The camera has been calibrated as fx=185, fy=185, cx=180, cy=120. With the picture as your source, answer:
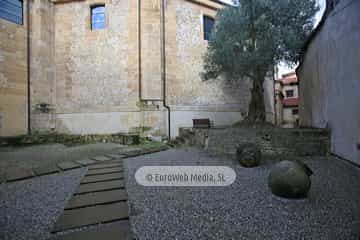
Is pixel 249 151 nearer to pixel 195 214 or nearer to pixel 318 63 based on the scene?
pixel 195 214

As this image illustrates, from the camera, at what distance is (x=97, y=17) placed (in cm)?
930

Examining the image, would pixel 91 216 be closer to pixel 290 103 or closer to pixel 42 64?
pixel 42 64

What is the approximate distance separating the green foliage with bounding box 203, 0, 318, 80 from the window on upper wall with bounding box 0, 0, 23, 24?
903cm

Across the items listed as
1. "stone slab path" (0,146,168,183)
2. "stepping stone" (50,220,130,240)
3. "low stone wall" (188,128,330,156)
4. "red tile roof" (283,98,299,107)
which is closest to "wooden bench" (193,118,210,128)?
"low stone wall" (188,128,330,156)

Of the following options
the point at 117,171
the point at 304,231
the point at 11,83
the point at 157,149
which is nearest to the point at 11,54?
the point at 11,83

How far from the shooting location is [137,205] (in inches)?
90.4

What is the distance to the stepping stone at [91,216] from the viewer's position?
186cm

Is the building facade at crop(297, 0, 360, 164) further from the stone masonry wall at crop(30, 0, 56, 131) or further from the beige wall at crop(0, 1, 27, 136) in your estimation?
the beige wall at crop(0, 1, 27, 136)

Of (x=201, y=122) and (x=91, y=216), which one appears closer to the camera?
(x=91, y=216)

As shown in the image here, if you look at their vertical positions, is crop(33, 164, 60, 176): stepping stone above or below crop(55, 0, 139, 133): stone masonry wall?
below

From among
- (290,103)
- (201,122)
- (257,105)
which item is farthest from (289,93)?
(257,105)

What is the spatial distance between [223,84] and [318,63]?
16.7 feet

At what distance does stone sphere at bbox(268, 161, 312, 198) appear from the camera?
2.35 meters

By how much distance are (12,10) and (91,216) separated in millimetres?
10625
